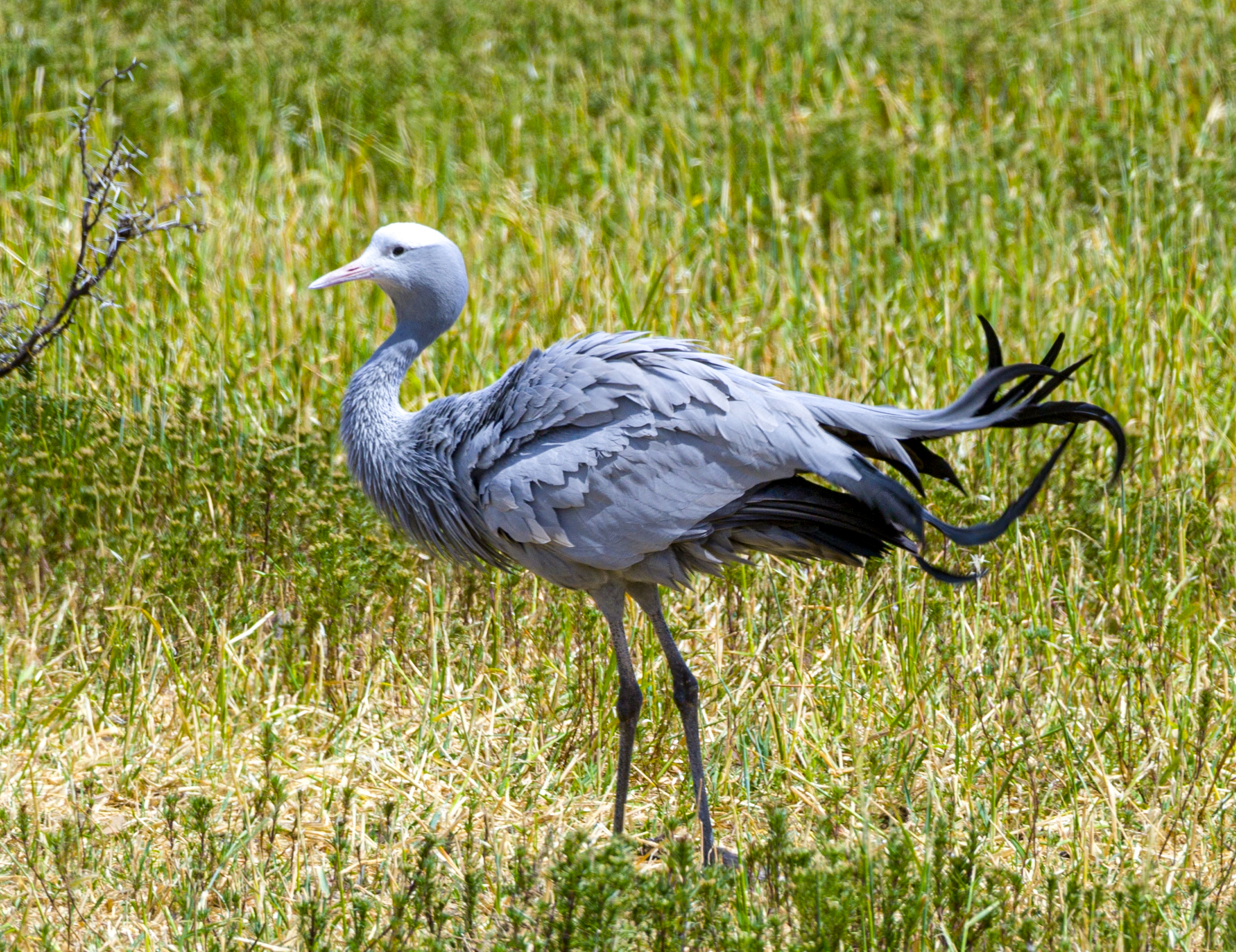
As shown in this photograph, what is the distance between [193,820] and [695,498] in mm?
1536

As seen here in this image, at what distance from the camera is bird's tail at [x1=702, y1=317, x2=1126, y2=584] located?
3557 millimetres

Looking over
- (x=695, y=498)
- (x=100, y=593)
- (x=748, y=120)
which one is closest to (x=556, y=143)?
(x=748, y=120)

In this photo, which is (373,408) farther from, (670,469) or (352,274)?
(670,469)

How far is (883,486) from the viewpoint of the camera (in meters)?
3.57

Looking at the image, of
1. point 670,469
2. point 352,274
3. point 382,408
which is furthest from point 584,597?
point 352,274

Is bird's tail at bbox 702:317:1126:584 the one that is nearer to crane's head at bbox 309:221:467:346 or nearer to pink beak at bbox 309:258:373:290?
crane's head at bbox 309:221:467:346

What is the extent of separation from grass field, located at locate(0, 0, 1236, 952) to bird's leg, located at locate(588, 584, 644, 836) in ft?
0.56

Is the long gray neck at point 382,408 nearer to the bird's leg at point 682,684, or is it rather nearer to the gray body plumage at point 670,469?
the gray body plumage at point 670,469

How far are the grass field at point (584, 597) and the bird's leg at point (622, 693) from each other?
0.17 meters

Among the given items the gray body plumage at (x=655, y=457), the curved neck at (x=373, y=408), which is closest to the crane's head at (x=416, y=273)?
the curved neck at (x=373, y=408)

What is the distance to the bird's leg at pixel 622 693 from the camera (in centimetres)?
385

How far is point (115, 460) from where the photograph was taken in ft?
16.3

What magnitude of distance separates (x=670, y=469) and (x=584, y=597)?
1188 mm

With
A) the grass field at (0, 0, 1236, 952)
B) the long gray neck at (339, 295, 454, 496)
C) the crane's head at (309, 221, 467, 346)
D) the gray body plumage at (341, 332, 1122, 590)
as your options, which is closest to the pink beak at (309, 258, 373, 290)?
the crane's head at (309, 221, 467, 346)
